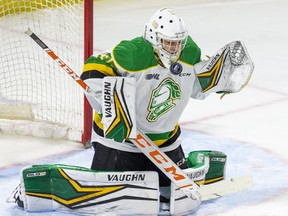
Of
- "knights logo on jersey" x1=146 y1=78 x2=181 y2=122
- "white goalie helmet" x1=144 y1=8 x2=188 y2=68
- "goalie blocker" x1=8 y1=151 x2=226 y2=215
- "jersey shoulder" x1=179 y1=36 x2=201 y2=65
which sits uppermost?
"white goalie helmet" x1=144 y1=8 x2=188 y2=68

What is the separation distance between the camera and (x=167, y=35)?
2.64 meters

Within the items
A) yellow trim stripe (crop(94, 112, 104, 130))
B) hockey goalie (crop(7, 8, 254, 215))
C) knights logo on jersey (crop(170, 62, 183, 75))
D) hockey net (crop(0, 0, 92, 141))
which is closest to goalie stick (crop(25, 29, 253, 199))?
hockey goalie (crop(7, 8, 254, 215))

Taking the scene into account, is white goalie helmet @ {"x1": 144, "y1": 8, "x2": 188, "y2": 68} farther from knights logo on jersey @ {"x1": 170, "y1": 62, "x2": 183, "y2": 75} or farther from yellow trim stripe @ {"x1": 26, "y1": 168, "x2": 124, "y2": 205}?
yellow trim stripe @ {"x1": 26, "y1": 168, "x2": 124, "y2": 205}

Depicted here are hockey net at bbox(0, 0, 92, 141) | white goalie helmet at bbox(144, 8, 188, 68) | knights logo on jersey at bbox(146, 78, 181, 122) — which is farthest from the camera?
hockey net at bbox(0, 0, 92, 141)

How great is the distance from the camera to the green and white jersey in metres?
2.70

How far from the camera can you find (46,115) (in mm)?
3795

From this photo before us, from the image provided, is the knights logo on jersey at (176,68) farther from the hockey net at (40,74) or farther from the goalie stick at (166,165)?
the hockey net at (40,74)

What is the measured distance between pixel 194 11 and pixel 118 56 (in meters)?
4.00

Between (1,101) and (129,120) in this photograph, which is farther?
(1,101)

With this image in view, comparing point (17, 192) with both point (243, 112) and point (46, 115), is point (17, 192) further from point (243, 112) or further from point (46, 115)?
point (243, 112)

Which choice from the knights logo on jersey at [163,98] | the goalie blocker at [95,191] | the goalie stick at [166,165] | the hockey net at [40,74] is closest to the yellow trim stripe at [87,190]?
the goalie blocker at [95,191]

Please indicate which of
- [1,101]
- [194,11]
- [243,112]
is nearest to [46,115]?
Result: [1,101]

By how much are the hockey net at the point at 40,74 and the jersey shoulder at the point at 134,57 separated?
3.07 ft

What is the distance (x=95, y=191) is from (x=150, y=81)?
15.4 inches
